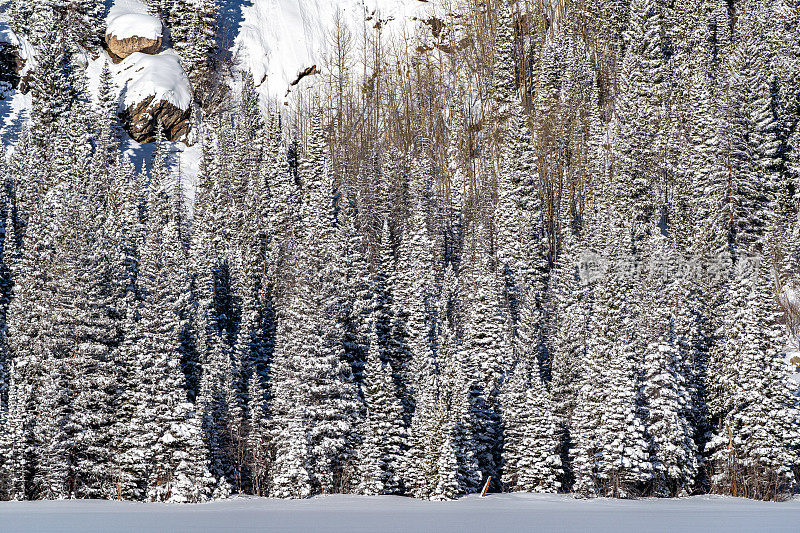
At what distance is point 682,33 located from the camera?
302 feet

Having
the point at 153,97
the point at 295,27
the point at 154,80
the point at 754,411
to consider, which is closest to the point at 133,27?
the point at 154,80

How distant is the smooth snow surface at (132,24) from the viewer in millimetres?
100812

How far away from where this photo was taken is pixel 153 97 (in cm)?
9538

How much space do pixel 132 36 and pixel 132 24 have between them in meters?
2.15

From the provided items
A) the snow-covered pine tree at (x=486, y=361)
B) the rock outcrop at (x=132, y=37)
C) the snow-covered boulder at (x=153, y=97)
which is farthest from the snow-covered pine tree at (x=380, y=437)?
the rock outcrop at (x=132, y=37)

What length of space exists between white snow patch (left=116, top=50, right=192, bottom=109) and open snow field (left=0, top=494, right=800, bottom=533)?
6768 cm

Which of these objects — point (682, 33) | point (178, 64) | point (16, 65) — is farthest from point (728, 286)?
point (16, 65)

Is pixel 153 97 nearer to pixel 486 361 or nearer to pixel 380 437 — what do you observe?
pixel 486 361

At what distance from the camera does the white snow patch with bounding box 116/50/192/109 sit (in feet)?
314

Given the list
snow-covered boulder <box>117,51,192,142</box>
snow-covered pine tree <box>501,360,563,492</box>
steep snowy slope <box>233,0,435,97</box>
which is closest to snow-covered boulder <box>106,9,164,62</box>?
snow-covered boulder <box>117,51,192,142</box>

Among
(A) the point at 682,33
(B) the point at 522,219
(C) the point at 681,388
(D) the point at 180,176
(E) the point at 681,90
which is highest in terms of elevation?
(A) the point at 682,33

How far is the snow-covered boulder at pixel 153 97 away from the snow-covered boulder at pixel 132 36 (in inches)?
37.8

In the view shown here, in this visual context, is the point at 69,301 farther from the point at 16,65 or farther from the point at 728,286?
the point at 16,65

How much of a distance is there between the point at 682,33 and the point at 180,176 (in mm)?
57482
